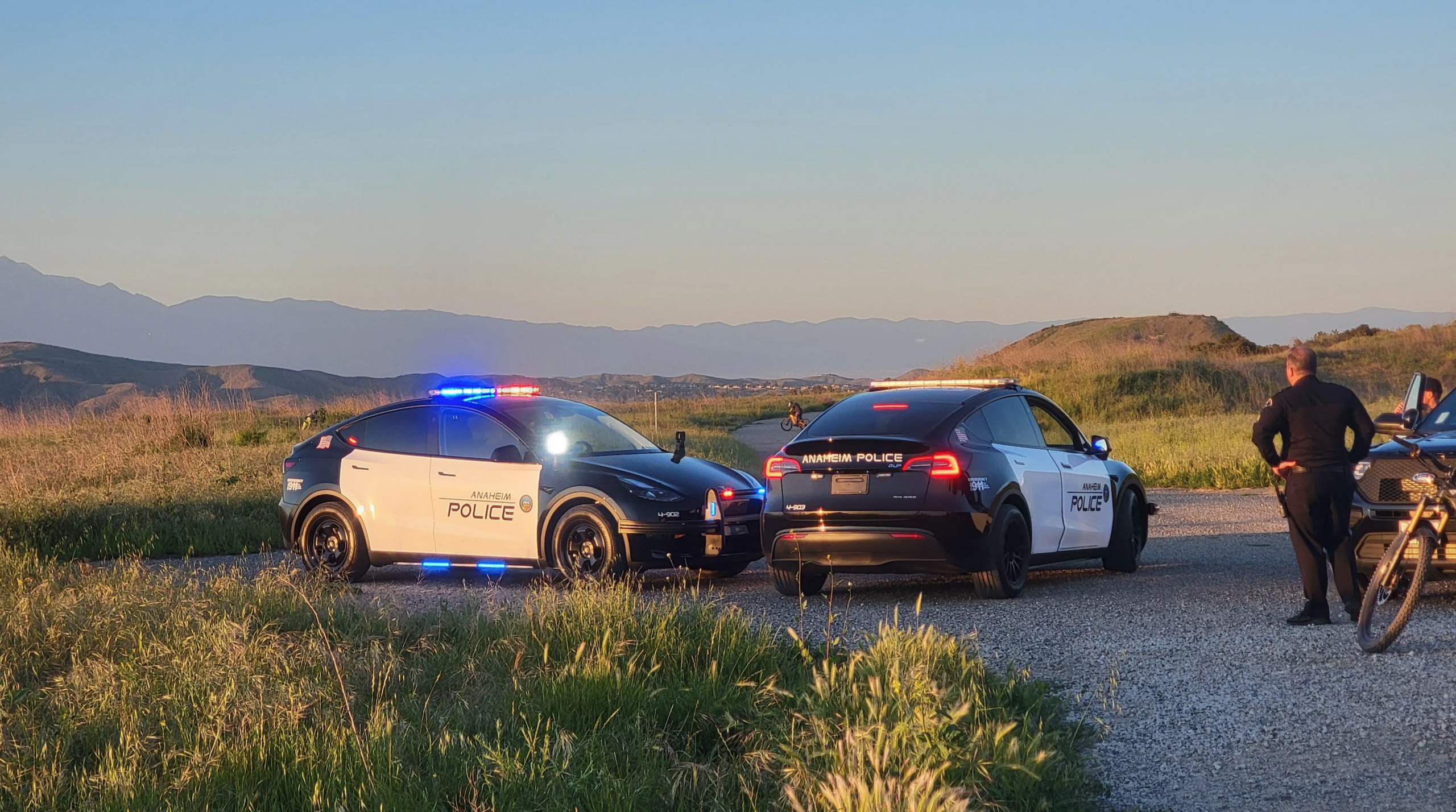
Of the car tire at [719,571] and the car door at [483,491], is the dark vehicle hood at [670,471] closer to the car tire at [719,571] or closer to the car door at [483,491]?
the car door at [483,491]

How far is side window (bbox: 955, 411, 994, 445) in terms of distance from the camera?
10469 mm

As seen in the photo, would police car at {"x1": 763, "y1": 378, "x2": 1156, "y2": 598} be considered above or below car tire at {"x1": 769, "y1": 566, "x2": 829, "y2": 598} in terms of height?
above

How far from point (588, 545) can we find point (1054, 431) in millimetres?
25438

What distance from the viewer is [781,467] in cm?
1059

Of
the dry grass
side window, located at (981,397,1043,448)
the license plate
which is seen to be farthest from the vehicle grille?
the dry grass

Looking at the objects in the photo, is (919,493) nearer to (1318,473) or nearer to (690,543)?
(690,543)

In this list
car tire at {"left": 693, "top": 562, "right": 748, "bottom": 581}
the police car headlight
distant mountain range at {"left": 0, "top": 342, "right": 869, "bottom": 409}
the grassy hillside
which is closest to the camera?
the police car headlight

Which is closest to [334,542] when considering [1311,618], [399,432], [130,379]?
[399,432]

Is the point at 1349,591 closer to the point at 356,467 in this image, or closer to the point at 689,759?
the point at 689,759

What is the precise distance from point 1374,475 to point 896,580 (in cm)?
401

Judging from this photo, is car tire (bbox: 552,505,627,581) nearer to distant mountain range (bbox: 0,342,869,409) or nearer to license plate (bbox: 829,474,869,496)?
license plate (bbox: 829,474,869,496)

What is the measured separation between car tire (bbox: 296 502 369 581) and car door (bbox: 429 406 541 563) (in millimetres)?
889

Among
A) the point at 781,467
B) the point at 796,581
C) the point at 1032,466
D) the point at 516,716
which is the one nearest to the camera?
the point at 516,716

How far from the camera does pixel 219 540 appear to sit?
15.9 metres
